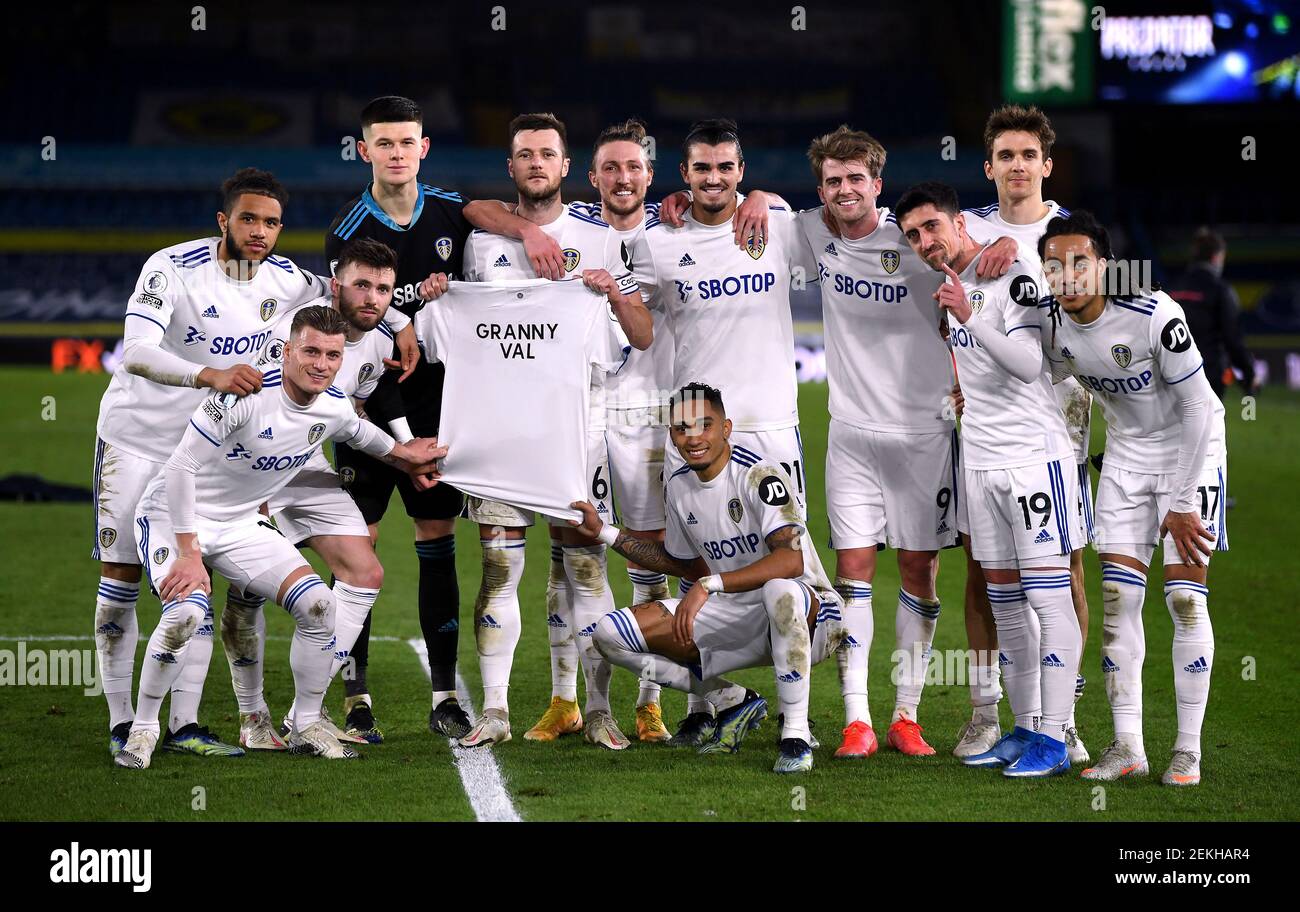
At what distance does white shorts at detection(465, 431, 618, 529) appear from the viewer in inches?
253

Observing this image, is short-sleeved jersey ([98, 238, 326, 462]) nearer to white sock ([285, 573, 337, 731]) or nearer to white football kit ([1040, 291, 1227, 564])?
white sock ([285, 573, 337, 731])

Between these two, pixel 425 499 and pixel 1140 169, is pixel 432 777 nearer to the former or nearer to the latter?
pixel 425 499

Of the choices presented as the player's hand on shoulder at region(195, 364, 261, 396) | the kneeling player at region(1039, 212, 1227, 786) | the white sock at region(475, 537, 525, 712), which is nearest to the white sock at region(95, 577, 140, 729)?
the player's hand on shoulder at region(195, 364, 261, 396)

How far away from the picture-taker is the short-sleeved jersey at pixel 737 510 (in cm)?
596

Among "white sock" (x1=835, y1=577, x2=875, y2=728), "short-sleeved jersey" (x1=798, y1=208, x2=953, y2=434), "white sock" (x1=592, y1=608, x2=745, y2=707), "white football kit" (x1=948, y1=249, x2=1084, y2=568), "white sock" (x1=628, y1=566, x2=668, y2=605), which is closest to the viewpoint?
"white football kit" (x1=948, y1=249, x2=1084, y2=568)

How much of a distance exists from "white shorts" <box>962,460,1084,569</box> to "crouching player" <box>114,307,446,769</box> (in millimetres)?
2539

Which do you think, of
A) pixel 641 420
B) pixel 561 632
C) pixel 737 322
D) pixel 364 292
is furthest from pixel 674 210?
pixel 561 632

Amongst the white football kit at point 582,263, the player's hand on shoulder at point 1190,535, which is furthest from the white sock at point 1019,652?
the white football kit at point 582,263

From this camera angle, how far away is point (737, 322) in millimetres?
6363

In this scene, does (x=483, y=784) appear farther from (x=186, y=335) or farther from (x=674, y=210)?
(x=674, y=210)

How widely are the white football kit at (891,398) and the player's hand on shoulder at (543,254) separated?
1105 mm

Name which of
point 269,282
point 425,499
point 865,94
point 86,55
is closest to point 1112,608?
point 425,499

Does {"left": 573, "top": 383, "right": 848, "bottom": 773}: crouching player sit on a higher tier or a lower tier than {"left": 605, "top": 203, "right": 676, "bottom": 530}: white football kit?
lower

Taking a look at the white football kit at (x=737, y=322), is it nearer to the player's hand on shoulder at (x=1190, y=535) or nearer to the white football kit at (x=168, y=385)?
the player's hand on shoulder at (x=1190, y=535)
